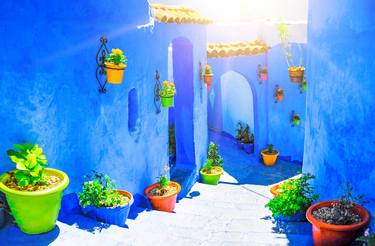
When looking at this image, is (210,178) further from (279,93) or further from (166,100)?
(279,93)

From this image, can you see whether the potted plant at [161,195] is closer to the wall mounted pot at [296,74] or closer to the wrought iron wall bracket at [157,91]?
the wrought iron wall bracket at [157,91]

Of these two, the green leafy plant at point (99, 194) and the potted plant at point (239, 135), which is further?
the potted plant at point (239, 135)

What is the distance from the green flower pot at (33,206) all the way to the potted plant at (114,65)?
6.40 ft

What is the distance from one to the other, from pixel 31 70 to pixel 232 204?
19.4 feet

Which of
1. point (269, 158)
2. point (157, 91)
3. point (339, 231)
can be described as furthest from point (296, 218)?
point (269, 158)

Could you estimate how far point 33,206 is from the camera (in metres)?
4.92

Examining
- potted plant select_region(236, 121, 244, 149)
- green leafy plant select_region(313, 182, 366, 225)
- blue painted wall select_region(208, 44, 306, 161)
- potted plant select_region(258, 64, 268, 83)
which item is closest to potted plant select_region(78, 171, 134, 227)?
green leafy plant select_region(313, 182, 366, 225)

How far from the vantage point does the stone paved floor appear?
17.6ft

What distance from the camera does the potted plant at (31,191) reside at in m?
4.90

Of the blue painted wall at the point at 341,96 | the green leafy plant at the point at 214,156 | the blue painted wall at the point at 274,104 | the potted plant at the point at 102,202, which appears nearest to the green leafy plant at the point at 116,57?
the potted plant at the point at 102,202

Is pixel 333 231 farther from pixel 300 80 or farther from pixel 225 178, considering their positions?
pixel 300 80

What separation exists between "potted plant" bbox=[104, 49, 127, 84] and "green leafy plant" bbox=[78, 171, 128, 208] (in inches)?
57.0

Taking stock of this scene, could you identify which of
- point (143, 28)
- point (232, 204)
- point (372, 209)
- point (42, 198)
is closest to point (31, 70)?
point (42, 198)

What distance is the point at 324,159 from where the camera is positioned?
6926 millimetres
